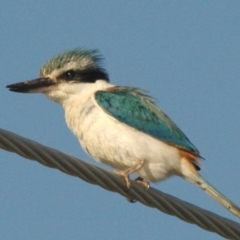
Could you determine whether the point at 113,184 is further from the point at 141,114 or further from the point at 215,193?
the point at 141,114

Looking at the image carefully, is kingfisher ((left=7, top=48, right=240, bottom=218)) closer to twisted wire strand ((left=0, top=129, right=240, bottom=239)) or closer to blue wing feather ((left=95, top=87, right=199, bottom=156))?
blue wing feather ((left=95, top=87, right=199, bottom=156))

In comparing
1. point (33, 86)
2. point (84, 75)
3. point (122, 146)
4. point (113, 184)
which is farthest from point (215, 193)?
point (33, 86)

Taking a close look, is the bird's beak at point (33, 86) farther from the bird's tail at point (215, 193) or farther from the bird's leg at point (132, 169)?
the bird's tail at point (215, 193)

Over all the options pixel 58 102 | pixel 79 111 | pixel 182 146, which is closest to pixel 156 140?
pixel 182 146

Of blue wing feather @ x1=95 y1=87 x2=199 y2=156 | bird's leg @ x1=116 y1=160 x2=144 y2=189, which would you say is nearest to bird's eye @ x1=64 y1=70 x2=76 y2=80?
blue wing feather @ x1=95 y1=87 x2=199 y2=156

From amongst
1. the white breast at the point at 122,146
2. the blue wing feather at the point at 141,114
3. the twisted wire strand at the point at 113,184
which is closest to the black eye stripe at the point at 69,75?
the blue wing feather at the point at 141,114

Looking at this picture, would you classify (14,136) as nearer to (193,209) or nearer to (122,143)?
(193,209)
